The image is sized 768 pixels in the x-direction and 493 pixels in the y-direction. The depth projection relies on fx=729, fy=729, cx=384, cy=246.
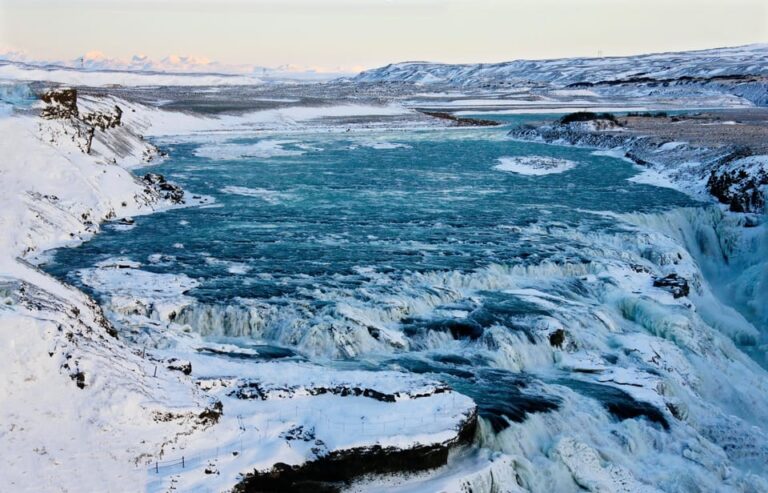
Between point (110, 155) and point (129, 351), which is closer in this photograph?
point (129, 351)

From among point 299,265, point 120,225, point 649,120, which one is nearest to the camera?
point 299,265

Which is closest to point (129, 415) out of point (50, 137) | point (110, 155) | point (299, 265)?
point (299, 265)

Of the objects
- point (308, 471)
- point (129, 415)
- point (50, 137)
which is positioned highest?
point (50, 137)

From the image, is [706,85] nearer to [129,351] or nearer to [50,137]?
[50,137]

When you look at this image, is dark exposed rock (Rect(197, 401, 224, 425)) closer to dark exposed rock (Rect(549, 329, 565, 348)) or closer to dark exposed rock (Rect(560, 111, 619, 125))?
dark exposed rock (Rect(549, 329, 565, 348))

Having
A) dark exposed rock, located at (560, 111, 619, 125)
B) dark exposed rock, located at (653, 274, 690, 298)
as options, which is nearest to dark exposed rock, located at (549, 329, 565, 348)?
dark exposed rock, located at (653, 274, 690, 298)

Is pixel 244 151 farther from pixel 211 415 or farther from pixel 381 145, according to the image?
pixel 211 415

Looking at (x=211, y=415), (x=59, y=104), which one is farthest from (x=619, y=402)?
(x=59, y=104)
